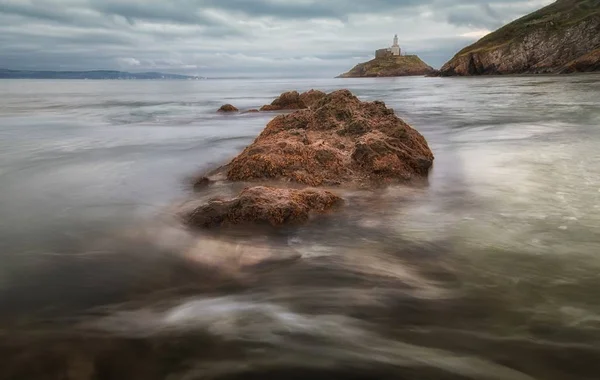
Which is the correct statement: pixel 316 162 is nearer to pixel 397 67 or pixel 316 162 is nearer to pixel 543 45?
pixel 543 45

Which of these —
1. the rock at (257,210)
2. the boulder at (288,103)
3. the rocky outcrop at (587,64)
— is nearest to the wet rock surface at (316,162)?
the rock at (257,210)

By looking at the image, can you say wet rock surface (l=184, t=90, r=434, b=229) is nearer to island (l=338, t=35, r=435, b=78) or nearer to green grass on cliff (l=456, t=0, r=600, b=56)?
green grass on cliff (l=456, t=0, r=600, b=56)

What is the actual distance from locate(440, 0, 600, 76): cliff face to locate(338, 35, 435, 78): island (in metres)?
59.3

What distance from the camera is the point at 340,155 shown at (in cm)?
834

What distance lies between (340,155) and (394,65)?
163 meters

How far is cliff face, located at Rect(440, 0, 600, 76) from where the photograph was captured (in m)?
75.1

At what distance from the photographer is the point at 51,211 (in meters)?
7.17

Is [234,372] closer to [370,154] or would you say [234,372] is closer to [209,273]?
[209,273]

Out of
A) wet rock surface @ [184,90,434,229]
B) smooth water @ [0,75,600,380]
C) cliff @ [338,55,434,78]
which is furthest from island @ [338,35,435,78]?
smooth water @ [0,75,600,380]

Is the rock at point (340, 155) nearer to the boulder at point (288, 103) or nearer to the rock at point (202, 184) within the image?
the rock at point (202, 184)

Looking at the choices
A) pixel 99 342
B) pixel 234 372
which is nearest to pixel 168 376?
pixel 234 372

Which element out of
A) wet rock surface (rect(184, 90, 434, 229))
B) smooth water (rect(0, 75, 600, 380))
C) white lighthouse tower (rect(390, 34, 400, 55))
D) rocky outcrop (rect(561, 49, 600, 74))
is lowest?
smooth water (rect(0, 75, 600, 380))

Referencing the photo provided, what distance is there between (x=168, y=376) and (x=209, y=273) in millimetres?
1653

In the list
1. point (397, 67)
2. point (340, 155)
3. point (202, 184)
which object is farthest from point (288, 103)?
point (397, 67)
